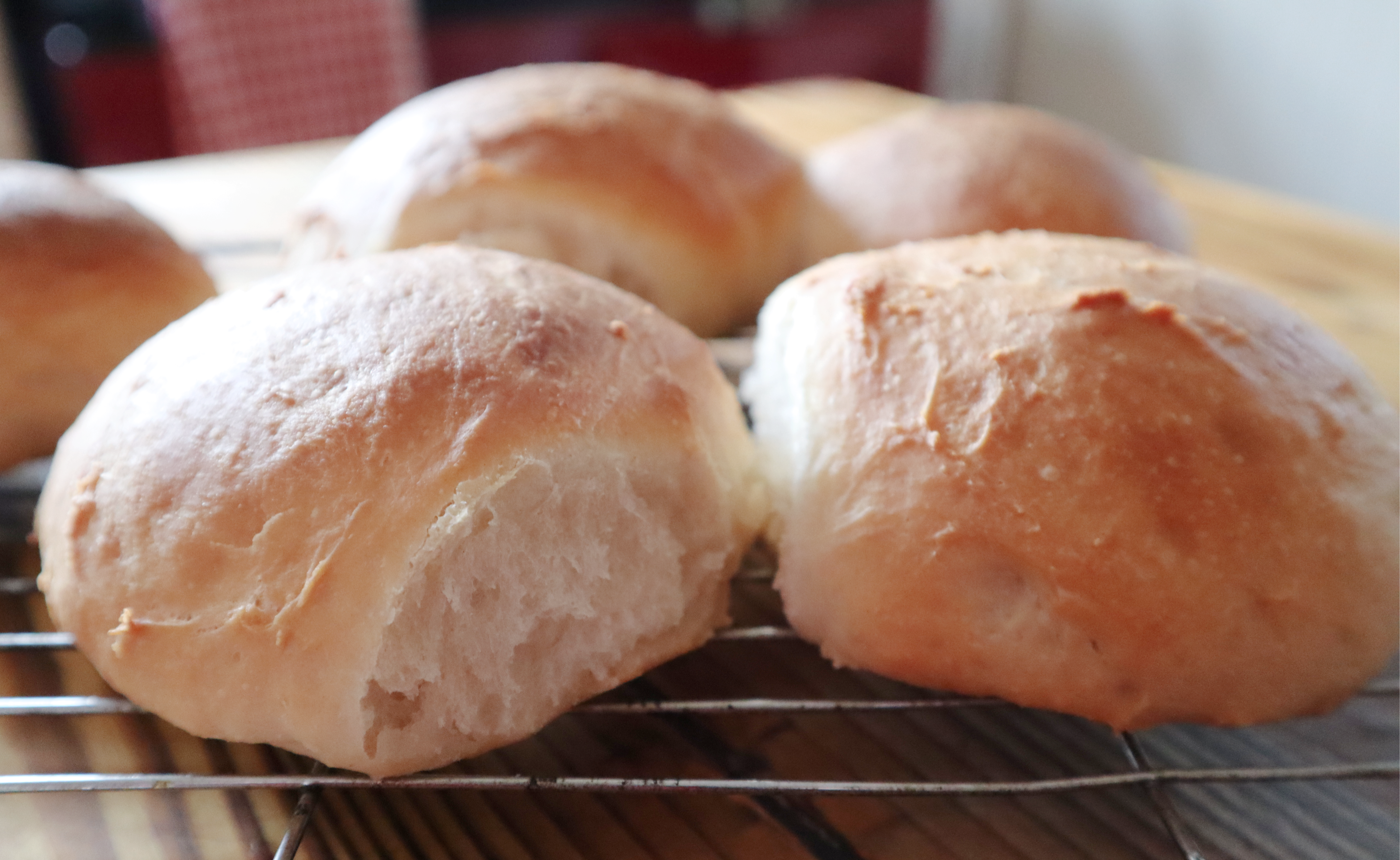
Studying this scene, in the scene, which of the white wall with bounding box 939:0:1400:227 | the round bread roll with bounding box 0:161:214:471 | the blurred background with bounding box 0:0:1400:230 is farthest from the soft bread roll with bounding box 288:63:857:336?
the white wall with bounding box 939:0:1400:227

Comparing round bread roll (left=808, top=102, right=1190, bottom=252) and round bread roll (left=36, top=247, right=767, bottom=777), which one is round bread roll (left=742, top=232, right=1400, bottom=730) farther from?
round bread roll (left=808, top=102, right=1190, bottom=252)

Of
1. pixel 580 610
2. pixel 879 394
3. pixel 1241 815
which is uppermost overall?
pixel 879 394

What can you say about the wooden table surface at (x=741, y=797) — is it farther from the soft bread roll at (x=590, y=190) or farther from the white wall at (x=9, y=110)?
the white wall at (x=9, y=110)

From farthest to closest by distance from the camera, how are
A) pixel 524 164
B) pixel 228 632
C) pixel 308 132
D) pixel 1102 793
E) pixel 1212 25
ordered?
pixel 1212 25
pixel 308 132
pixel 524 164
pixel 1102 793
pixel 228 632

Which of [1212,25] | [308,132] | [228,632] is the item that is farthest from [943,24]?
[228,632]

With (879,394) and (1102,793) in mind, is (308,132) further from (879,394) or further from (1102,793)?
(1102,793)

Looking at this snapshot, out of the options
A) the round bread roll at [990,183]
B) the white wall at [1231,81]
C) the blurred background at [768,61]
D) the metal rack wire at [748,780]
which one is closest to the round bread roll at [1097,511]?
the metal rack wire at [748,780]

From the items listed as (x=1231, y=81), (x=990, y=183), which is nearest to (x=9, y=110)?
(x=990, y=183)
